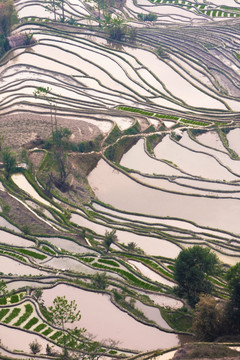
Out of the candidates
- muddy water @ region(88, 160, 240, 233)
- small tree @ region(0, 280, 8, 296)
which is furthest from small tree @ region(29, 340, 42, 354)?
muddy water @ region(88, 160, 240, 233)

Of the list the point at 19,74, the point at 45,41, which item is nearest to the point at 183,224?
the point at 19,74

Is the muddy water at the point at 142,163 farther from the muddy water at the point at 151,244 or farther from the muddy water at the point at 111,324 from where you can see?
the muddy water at the point at 111,324

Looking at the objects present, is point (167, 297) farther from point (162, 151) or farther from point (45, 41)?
point (45, 41)

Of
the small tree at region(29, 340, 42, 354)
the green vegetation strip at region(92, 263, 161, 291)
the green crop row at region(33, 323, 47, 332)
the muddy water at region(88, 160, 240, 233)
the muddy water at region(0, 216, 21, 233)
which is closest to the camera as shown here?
the small tree at region(29, 340, 42, 354)

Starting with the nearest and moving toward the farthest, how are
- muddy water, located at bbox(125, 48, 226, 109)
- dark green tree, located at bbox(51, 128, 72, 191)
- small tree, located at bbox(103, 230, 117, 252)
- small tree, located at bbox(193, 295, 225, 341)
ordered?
1. small tree, located at bbox(193, 295, 225, 341)
2. small tree, located at bbox(103, 230, 117, 252)
3. dark green tree, located at bbox(51, 128, 72, 191)
4. muddy water, located at bbox(125, 48, 226, 109)

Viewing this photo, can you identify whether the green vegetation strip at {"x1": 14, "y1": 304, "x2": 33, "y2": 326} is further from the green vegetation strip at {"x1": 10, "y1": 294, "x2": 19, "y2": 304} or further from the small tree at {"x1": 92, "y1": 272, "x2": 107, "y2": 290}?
the small tree at {"x1": 92, "y1": 272, "x2": 107, "y2": 290}

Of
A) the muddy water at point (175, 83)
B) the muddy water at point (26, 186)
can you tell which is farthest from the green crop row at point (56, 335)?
the muddy water at point (175, 83)
